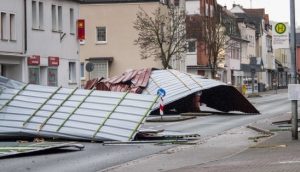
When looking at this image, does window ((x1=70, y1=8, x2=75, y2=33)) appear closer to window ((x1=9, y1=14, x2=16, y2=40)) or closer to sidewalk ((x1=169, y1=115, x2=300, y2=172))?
window ((x1=9, y1=14, x2=16, y2=40))

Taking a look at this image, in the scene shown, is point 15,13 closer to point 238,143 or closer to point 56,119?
point 56,119

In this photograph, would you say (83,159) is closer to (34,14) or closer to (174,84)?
(174,84)

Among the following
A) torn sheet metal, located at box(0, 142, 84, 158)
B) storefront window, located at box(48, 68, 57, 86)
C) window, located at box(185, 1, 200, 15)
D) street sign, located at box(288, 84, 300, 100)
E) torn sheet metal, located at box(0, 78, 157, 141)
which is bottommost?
torn sheet metal, located at box(0, 142, 84, 158)

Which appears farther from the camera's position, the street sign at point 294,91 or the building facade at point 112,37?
the building facade at point 112,37

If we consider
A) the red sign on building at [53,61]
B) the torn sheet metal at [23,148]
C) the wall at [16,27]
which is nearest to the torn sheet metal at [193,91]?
the red sign on building at [53,61]

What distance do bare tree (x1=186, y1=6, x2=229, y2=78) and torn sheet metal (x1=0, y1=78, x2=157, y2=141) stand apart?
149ft

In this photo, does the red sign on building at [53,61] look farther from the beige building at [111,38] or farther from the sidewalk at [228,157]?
the sidewalk at [228,157]

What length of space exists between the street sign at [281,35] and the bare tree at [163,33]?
38368 mm

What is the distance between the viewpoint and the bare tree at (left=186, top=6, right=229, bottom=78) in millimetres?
72812

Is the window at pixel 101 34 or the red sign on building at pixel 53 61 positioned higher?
the window at pixel 101 34

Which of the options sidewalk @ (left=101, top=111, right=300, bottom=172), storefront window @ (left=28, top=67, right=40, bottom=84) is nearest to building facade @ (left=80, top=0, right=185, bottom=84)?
storefront window @ (left=28, top=67, right=40, bottom=84)

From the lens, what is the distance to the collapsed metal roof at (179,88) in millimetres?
43438

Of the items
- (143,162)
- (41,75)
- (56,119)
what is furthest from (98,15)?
(143,162)

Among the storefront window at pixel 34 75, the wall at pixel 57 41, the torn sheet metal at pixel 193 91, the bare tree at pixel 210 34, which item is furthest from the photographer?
the bare tree at pixel 210 34
